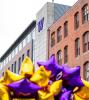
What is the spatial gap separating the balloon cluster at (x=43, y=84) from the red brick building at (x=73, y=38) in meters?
26.8

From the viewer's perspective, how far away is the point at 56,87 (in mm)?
7230

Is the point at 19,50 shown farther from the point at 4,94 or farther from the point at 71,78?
the point at 4,94

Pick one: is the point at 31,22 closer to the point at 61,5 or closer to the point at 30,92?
Answer: the point at 61,5

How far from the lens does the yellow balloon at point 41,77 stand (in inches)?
276

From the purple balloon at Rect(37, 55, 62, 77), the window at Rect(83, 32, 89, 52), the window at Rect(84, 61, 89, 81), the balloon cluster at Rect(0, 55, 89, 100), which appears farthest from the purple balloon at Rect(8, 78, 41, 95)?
the window at Rect(83, 32, 89, 52)

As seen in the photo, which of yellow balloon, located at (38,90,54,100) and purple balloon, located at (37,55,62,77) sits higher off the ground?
purple balloon, located at (37,55,62,77)

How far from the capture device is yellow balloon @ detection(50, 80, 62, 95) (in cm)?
719

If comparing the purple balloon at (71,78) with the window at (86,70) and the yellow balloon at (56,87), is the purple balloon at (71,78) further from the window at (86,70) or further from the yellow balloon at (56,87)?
the window at (86,70)

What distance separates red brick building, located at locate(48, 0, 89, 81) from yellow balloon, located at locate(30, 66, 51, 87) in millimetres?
27327

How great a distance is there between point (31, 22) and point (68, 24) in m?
9.99

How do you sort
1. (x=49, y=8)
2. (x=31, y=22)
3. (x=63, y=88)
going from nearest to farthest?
(x=63, y=88) → (x=49, y=8) → (x=31, y=22)

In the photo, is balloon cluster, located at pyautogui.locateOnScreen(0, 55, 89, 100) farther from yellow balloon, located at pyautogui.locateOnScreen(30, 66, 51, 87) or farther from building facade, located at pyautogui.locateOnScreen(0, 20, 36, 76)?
building facade, located at pyautogui.locateOnScreen(0, 20, 36, 76)

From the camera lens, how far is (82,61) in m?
35.4

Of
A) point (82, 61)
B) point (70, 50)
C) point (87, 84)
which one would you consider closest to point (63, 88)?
point (87, 84)
